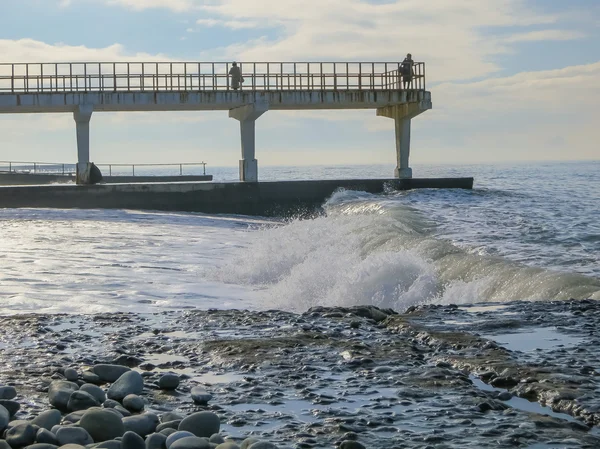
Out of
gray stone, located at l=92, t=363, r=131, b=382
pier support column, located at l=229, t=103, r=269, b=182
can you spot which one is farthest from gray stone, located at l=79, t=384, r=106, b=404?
pier support column, located at l=229, t=103, r=269, b=182

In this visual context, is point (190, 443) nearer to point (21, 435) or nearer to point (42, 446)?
point (42, 446)

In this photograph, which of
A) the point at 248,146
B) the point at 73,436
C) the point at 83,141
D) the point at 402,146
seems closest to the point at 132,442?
the point at 73,436

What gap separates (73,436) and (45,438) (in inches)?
5.8

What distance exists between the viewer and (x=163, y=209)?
104ft

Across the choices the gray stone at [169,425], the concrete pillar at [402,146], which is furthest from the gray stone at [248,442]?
the concrete pillar at [402,146]

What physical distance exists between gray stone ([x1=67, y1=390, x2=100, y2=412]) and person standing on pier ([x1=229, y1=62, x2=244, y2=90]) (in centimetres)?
3037

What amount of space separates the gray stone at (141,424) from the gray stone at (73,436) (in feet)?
0.96

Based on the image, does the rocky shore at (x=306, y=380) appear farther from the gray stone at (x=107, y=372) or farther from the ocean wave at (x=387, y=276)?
the ocean wave at (x=387, y=276)

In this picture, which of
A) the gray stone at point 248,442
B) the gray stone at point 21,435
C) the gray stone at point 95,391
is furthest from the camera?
the gray stone at point 95,391

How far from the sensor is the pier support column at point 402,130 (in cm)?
3712

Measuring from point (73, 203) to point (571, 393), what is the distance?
2697 centimetres

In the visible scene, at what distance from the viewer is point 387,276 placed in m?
11.1

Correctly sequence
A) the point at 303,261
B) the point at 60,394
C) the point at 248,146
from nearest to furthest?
1. the point at 60,394
2. the point at 303,261
3. the point at 248,146

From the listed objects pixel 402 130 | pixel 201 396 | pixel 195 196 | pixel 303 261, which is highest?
pixel 402 130
